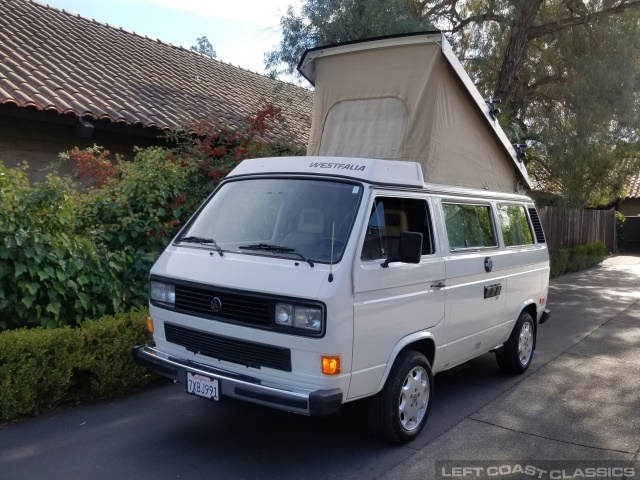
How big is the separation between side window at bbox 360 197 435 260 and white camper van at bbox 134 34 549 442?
0.02 m

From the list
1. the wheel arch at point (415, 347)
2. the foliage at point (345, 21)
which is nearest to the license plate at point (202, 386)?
the wheel arch at point (415, 347)

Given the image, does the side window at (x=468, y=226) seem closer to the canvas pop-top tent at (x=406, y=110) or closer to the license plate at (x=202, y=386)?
the canvas pop-top tent at (x=406, y=110)

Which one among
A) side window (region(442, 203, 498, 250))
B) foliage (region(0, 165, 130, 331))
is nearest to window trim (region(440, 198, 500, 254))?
side window (region(442, 203, 498, 250))

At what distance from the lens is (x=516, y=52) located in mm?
14711

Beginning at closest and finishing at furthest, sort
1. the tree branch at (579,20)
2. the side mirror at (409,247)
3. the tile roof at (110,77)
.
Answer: the side mirror at (409,247)
the tile roof at (110,77)
the tree branch at (579,20)

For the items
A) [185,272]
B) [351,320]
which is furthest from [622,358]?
[185,272]

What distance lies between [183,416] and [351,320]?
2.14 m

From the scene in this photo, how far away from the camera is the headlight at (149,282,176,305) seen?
500 cm

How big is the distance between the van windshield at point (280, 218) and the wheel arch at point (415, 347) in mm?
923

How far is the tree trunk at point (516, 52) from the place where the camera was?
47.4ft

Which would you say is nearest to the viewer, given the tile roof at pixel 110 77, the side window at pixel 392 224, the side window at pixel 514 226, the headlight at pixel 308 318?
the headlight at pixel 308 318

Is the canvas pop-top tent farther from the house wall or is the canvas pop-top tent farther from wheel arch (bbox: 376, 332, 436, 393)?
the house wall

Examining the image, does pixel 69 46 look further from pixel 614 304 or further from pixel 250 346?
pixel 614 304

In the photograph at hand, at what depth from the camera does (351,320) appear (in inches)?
171
